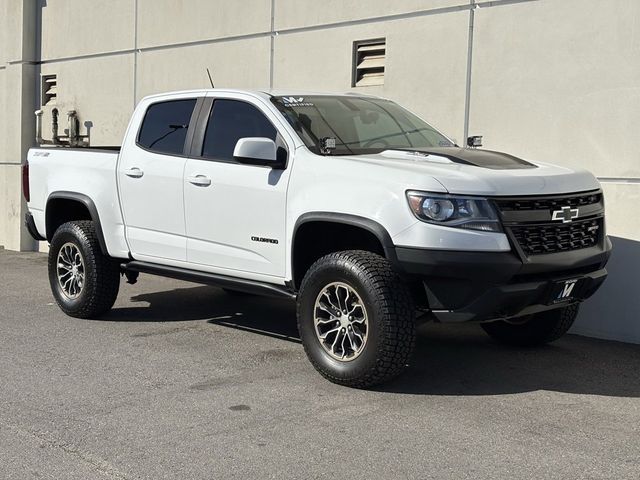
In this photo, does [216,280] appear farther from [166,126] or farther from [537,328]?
[537,328]

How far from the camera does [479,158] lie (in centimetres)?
580

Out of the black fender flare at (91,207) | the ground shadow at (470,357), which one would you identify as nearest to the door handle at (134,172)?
the black fender flare at (91,207)

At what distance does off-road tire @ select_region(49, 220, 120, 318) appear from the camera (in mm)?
7500

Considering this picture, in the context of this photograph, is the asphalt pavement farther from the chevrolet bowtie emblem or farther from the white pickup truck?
the chevrolet bowtie emblem

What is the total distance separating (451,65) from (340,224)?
11.5 ft

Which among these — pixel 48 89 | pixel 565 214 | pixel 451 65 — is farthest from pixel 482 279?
pixel 48 89

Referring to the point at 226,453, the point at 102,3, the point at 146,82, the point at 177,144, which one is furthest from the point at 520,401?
the point at 102,3

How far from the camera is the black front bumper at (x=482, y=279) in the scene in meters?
5.02

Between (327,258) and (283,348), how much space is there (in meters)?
1.39

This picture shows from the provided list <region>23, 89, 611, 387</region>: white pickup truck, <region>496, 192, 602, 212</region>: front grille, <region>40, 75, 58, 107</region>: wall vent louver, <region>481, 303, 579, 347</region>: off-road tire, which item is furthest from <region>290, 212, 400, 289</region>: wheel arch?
<region>40, 75, 58, 107</region>: wall vent louver

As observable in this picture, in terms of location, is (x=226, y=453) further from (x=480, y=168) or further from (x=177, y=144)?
(x=177, y=144)

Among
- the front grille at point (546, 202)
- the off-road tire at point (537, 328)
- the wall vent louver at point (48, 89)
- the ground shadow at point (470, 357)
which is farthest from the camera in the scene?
the wall vent louver at point (48, 89)

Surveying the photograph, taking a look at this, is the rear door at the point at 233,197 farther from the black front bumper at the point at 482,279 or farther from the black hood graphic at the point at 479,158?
the black front bumper at the point at 482,279

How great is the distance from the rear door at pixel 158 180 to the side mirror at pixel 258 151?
96 cm
